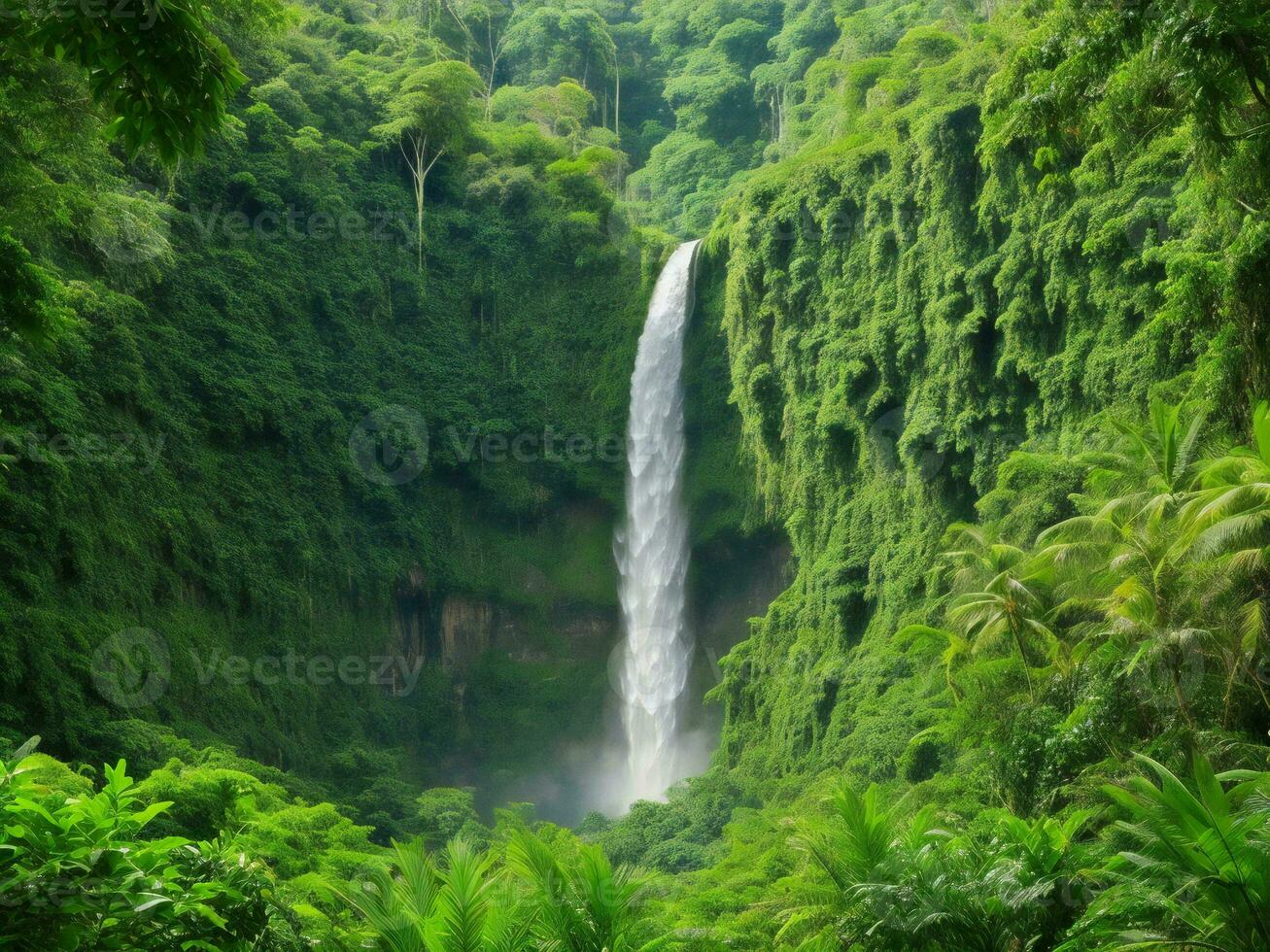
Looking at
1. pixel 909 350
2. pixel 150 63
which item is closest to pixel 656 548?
pixel 909 350

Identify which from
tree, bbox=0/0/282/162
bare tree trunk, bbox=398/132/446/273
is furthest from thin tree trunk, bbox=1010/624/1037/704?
bare tree trunk, bbox=398/132/446/273

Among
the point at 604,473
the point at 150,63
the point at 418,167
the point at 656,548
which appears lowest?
the point at 150,63

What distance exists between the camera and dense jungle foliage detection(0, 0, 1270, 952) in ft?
28.8

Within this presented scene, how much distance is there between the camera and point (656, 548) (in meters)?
33.4

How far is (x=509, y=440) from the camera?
35.2 metres

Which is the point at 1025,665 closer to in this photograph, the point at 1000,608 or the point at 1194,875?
the point at 1000,608

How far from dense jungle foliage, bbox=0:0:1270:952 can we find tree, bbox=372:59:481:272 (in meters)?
0.15

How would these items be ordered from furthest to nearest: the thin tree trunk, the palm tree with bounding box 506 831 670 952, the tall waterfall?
the tall waterfall, the thin tree trunk, the palm tree with bounding box 506 831 670 952

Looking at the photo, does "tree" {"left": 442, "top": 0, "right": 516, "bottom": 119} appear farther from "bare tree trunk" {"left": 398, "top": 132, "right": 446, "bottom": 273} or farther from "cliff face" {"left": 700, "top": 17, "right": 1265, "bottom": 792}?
"cliff face" {"left": 700, "top": 17, "right": 1265, "bottom": 792}

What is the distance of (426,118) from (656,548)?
1488cm

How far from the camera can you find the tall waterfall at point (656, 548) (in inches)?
1277

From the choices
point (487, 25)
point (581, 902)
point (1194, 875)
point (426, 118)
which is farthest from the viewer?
point (487, 25)

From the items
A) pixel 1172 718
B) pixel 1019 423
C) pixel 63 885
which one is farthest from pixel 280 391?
pixel 63 885

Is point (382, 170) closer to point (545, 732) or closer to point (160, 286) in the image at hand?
point (160, 286)
